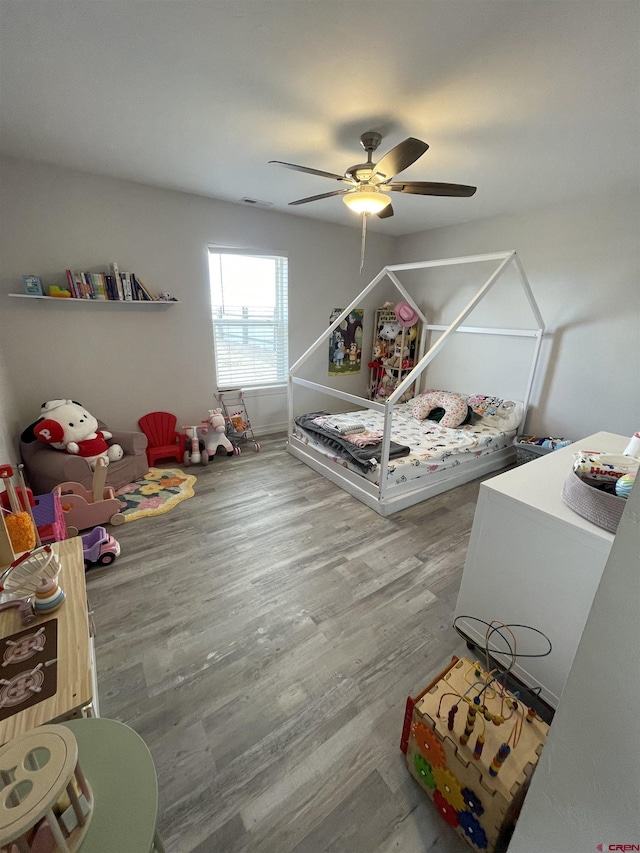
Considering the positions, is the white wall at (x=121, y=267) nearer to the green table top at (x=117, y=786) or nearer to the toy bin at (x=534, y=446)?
the green table top at (x=117, y=786)

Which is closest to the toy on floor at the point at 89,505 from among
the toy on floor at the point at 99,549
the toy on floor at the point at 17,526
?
the toy on floor at the point at 99,549

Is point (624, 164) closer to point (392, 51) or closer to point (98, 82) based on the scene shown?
point (392, 51)

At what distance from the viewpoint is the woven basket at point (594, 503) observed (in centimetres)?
116

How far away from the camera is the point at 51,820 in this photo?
543 millimetres

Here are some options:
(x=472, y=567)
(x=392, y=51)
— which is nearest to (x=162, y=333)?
(x=392, y=51)

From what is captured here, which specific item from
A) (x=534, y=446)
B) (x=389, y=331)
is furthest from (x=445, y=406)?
(x=389, y=331)

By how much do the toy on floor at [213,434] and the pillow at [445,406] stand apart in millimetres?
2167

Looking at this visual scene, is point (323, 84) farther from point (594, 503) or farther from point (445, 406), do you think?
point (445, 406)

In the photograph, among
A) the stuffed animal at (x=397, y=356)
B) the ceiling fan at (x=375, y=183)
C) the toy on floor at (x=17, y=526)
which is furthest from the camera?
the stuffed animal at (x=397, y=356)

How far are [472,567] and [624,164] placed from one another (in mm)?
2836

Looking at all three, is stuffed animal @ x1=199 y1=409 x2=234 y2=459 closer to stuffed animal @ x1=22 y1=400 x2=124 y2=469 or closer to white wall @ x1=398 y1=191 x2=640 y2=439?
stuffed animal @ x1=22 y1=400 x2=124 y2=469

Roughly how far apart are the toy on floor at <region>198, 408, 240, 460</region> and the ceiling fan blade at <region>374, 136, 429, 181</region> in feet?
8.13

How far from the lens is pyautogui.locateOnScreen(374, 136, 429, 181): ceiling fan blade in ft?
5.10

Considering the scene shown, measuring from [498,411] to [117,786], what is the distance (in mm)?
3815
